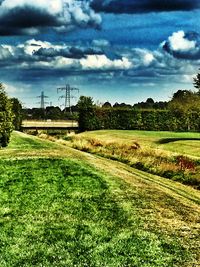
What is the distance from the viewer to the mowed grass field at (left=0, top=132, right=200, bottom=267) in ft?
35.6

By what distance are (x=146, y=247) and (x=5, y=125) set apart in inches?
939

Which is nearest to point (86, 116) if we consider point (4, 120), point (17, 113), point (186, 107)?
point (17, 113)

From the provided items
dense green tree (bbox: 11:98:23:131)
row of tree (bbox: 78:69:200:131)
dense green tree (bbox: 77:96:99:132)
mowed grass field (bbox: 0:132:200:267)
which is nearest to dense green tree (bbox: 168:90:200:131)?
row of tree (bbox: 78:69:200:131)

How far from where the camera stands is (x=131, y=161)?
29562mm

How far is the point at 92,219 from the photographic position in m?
13.8

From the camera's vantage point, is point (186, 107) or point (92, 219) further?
point (186, 107)

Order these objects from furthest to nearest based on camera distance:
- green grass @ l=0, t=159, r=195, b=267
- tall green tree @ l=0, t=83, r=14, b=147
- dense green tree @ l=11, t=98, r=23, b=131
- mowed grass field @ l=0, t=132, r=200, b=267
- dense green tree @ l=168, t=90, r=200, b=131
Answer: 1. dense green tree @ l=11, t=98, r=23, b=131
2. dense green tree @ l=168, t=90, r=200, b=131
3. tall green tree @ l=0, t=83, r=14, b=147
4. mowed grass field @ l=0, t=132, r=200, b=267
5. green grass @ l=0, t=159, r=195, b=267

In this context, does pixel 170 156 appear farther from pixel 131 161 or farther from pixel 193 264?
pixel 193 264

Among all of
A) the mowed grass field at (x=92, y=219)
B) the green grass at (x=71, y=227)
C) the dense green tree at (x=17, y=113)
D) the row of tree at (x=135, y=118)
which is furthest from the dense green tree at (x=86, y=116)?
the green grass at (x=71, y=227)

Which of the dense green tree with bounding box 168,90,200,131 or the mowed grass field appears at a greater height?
the dense green tree with bounding box 168,90,200,131

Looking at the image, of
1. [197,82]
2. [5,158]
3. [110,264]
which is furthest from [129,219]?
[197,82]

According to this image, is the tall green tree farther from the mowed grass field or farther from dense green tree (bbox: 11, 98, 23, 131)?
dense green tree (bbox: 11, 98, 23, 131)

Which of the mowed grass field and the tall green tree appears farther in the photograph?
the tall green tree

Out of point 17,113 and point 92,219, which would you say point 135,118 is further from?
point 92,219
